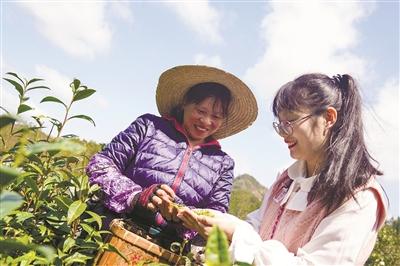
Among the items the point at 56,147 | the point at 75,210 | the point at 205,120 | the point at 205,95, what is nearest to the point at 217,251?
the point at 56,147

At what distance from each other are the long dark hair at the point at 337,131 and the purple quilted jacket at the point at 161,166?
583 mm

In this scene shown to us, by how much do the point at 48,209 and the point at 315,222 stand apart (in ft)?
3.24

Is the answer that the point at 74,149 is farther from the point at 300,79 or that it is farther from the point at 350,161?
the point at 300,79

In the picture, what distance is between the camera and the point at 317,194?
1.67 meters

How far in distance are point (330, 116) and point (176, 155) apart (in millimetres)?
865

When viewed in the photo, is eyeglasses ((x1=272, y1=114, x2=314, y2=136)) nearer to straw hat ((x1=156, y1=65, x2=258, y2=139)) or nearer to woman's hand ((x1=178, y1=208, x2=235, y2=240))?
woman's hand ((x1=178, y1=208, x2=235, y2=240))

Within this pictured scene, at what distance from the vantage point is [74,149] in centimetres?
39

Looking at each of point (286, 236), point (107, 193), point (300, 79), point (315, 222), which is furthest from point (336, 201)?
point (107, 193)

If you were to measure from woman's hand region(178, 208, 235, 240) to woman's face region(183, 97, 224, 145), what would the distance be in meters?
0.72

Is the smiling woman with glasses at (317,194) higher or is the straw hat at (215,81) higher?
the straw hat at (215,81)

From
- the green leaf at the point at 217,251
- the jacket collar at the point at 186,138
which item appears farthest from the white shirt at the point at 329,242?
the green leaf at the point at 217,251

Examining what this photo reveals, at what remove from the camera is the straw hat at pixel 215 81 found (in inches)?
103

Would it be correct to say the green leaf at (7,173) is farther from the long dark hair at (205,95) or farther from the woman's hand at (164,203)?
the long dark hair at (205,95)

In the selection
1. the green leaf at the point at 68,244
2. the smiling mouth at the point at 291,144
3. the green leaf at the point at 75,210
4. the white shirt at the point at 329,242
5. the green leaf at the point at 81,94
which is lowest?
the green leaf at the point at 68,244
